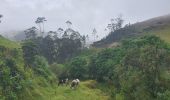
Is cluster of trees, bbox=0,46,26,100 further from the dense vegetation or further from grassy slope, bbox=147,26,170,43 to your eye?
grassy slope, bbox=147,26,170,43

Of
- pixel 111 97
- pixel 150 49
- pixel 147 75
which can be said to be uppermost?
pixel 150 49

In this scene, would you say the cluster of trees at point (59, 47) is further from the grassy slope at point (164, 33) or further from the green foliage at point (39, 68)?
the green foliage at point (39, 68)

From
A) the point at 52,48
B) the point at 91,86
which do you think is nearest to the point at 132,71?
the point at 91,86

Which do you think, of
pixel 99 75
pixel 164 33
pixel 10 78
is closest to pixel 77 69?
pixel 99 75

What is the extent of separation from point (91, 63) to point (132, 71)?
49632 millimetres

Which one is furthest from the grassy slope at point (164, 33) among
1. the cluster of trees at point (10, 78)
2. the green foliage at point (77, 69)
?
the cluster of trees at point (10, 78)

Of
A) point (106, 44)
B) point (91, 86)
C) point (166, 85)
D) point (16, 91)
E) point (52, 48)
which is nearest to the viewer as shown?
point (166, 85)

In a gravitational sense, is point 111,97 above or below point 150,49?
below

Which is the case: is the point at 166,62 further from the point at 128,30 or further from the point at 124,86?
the point at 128,30

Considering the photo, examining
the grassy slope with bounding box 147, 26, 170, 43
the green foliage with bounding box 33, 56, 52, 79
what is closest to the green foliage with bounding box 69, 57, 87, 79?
the green foliage with bounding box 33, 56, 52, 79

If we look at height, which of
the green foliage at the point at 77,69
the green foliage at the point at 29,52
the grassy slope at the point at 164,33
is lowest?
the green foliage at the point at 77,69

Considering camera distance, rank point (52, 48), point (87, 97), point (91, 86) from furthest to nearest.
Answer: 1. point (52, 48)
2. point (91, 86)
3. point (87, 97)

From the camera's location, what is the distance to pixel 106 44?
182m

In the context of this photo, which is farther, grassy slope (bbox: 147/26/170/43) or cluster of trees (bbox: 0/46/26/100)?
grassy slope (bbox: 147/26/170/43)
